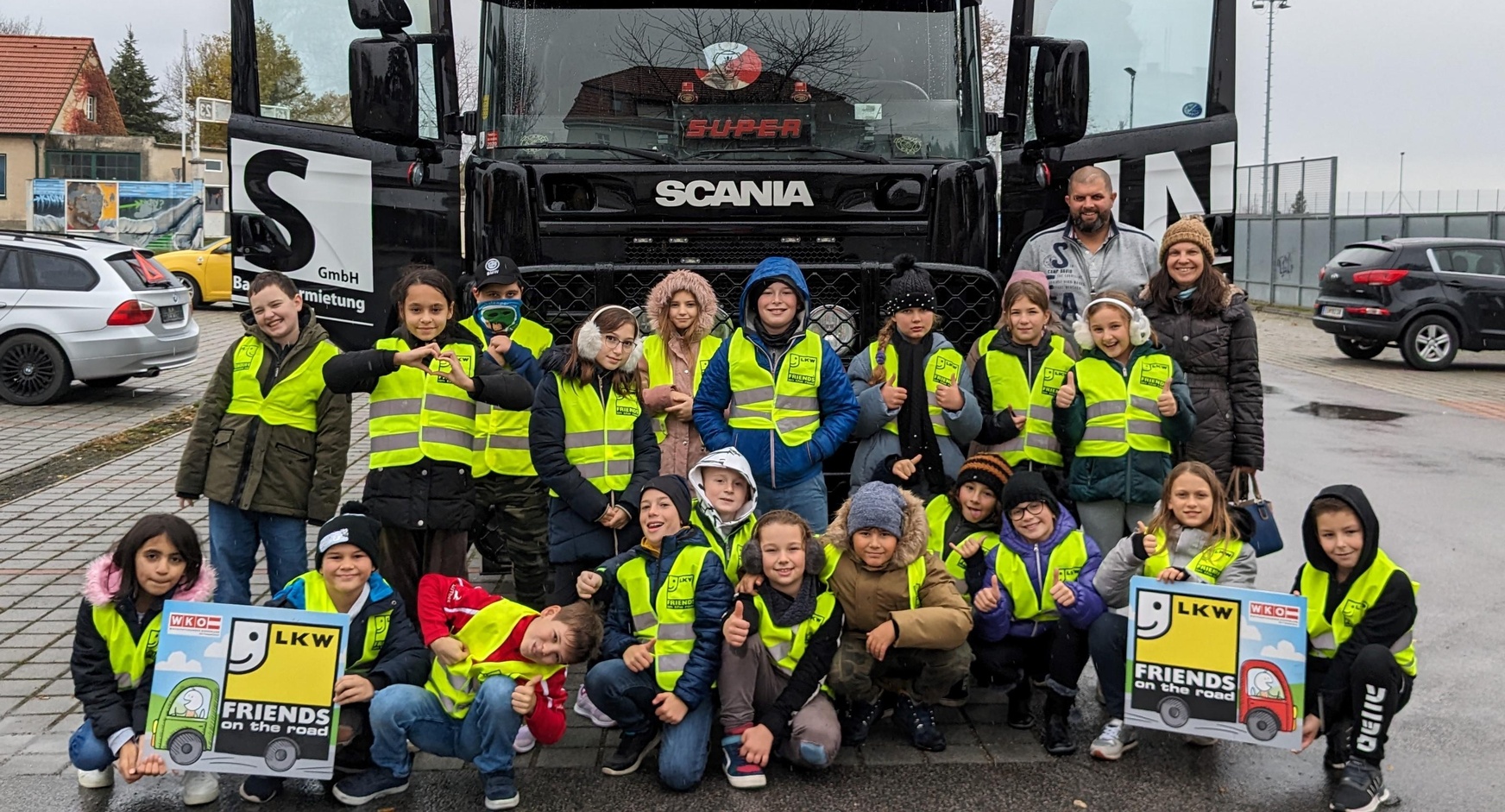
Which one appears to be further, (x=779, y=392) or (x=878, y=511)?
(x=779, y=392)

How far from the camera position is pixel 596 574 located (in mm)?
4664

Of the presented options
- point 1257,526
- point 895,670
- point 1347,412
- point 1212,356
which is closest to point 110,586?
point 895,670

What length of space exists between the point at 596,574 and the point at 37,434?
918 cm

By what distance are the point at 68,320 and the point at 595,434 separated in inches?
405

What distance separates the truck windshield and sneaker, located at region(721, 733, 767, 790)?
2657 mm

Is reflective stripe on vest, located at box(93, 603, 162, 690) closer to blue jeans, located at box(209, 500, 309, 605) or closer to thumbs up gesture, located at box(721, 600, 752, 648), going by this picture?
blue jeans, located at box(209, 500, 309, 605)

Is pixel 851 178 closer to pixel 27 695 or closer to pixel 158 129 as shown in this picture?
pixel 27 695

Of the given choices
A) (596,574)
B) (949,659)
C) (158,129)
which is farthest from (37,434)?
(158,129)

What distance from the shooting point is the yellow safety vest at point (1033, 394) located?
5336 mm

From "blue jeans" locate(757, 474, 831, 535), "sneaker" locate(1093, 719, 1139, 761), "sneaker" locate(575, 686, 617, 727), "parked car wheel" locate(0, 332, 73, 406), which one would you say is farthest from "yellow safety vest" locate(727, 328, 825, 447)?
"parked car wheel" locate(0, 332, 73, 406)

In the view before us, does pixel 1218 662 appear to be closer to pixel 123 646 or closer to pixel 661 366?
pixel 661 366

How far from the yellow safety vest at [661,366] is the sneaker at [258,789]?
1.93 meters

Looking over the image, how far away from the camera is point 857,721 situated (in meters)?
4.72

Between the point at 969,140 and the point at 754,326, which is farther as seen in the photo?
the point at 969,140
